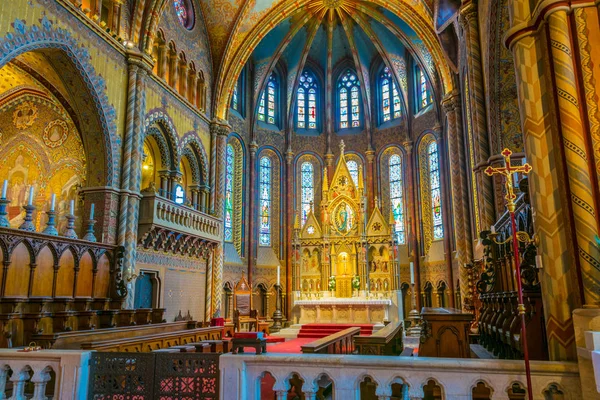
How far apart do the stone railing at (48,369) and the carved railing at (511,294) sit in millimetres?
4424

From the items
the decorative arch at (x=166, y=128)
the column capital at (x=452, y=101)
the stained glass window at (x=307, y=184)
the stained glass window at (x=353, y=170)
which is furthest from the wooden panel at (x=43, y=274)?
the stained glass window at (x=353, y=170)

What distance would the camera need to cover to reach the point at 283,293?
22.5m

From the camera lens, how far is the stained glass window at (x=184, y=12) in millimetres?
17719

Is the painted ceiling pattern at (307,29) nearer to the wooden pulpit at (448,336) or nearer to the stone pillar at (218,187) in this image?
the stone pillar at (218,187)

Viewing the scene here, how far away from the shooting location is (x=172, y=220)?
1532 cm

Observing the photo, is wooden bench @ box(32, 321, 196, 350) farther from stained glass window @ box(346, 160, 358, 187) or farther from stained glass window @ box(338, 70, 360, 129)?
stained glass window @ box(338, 70, 360, 129)

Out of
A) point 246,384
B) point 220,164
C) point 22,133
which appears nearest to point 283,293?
point 220,164

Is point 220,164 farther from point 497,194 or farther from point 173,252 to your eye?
point 497,194

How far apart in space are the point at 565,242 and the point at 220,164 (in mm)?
16438

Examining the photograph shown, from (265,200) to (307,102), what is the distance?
608 cm

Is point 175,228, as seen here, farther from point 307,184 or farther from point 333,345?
point 307,184

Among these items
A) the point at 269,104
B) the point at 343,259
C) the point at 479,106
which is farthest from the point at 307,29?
the point at 479,106

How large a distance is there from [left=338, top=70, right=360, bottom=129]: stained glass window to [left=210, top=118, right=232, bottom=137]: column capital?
24.7ft

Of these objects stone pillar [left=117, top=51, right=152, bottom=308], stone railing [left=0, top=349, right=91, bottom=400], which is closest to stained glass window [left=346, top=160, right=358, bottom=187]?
stone pillar [left=117, top=51, right=152, bottom=308]
